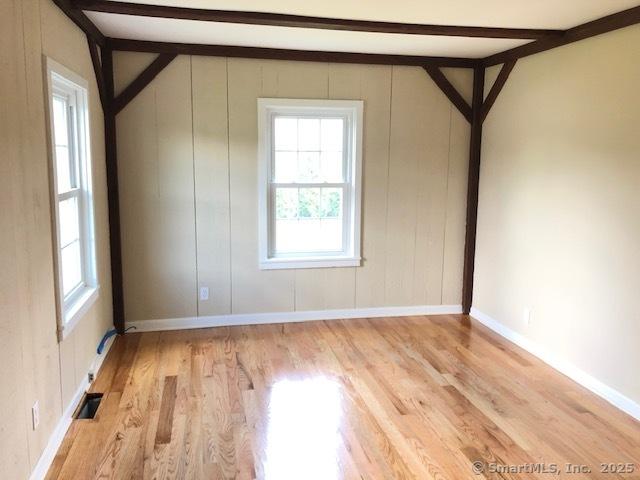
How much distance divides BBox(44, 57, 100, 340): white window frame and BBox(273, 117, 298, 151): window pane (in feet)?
Result: 5.27

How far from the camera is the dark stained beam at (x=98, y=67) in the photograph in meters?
3.79

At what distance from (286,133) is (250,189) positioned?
0.58m

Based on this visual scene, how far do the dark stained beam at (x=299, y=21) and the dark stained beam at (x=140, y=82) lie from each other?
0.96m

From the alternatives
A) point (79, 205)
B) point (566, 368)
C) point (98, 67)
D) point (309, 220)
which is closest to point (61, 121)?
point (79, 205)

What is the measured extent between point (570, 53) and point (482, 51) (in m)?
0.92

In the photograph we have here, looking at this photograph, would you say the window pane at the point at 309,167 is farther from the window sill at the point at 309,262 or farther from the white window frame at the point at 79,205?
the white window frame at the point at 79,205

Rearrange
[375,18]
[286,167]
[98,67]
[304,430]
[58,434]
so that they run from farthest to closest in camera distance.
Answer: [286,167], [98,67], [375,18], [304,430], [58,434]

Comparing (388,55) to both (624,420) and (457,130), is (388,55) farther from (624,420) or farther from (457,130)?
(624,420)

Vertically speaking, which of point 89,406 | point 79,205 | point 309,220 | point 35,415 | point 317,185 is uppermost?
point 317,185

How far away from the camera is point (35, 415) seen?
2453 millimetres

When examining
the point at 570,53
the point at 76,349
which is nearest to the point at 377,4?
the point at 570,53

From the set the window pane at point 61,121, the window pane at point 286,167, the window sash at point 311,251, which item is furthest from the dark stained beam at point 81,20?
the window sash at point 311,251

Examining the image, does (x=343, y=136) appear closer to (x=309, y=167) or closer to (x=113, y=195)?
(x=309, y=167)

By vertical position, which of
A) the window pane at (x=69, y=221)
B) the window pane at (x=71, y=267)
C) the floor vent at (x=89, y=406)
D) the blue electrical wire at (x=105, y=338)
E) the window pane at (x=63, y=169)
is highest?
the window pane at (x=63, y=169)
